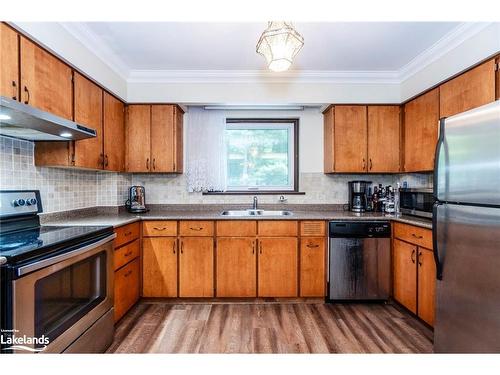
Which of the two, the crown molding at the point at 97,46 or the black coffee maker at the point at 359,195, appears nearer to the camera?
the crown molding at the point at 97,46

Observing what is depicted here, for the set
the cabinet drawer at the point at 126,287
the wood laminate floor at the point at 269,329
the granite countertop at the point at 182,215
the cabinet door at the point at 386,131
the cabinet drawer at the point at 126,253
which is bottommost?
the wood laminate floor at the point at 269,329

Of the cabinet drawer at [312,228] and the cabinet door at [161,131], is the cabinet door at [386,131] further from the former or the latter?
the cabinet door at [161,131]

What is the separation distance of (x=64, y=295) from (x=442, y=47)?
347 centimetres

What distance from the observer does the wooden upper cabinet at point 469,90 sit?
6.18 feet

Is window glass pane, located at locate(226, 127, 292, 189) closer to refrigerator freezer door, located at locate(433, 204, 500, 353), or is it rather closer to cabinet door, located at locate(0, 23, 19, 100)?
refrigerator freezer door, located at locate(433, 204, 500, 353)

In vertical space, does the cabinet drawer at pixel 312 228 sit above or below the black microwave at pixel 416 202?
below

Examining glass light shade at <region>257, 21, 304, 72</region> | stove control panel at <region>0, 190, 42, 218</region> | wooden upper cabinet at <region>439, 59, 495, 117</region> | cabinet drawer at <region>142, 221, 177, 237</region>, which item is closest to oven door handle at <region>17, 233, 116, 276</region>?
stove control panel at <region>0, 190, 42, 218</region>

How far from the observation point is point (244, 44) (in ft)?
7.92

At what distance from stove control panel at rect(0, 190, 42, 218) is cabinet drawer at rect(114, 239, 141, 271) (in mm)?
684

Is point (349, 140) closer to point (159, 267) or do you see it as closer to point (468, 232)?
point (468, 232)

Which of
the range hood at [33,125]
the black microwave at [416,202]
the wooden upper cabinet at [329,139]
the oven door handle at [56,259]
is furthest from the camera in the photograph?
the wooden upper cabinet at [329,139]

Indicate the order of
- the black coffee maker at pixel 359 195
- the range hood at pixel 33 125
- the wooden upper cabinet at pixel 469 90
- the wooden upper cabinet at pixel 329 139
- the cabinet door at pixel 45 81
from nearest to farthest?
1. the range hood at pixel 33 125
2. the cabinet door at pixel 45 81
3. the wooden upper cabinet at pixel 469 90
4. the wooden upper cabinet at pixel 329 139
5. the black coffee maker at pixel 359 195

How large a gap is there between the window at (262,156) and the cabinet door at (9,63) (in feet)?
7.20

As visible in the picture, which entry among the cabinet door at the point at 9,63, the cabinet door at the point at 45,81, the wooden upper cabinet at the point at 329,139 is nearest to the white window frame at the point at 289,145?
the wooden upper cabinet at the point at 329,139
